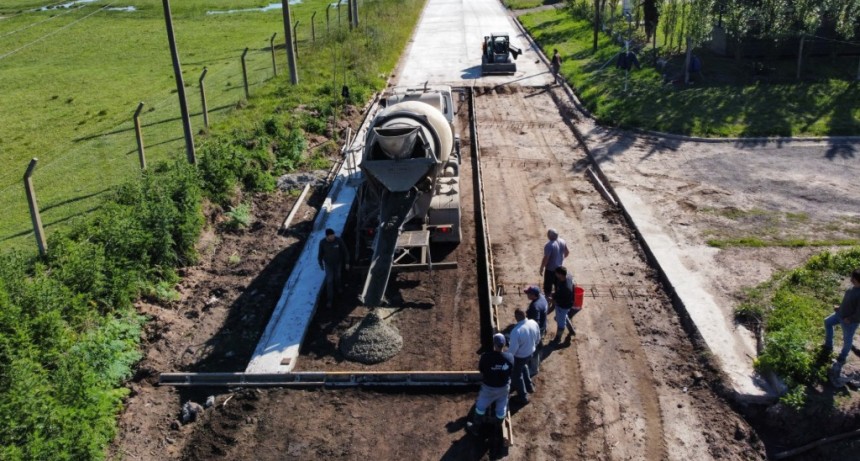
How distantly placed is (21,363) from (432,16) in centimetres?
5112

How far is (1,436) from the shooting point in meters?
8.71

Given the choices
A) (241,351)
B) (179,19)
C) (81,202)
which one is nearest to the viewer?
(241,351)

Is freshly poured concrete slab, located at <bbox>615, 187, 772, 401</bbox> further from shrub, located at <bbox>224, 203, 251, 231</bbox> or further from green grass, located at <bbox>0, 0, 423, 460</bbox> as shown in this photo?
shrub, located at <bbox>224, 203, 251, 231</bbox>

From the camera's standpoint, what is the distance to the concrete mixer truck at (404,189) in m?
14.1

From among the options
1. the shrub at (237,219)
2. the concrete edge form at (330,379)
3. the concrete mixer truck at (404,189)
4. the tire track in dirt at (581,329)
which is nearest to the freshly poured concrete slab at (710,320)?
the tire track in dirt at (581,329)

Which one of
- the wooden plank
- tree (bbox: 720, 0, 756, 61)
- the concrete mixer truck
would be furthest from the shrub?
tree (bbox: 720, 0, 756, 61)

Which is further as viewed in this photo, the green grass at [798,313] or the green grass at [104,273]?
the green grass at [798,313]

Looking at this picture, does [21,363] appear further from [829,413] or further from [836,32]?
[836,32]

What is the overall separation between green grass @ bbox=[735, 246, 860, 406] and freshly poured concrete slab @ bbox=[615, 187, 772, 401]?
1.02 feet

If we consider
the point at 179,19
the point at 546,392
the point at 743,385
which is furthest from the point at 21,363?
the point at 179,19

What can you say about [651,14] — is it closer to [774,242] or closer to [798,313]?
[774,242]

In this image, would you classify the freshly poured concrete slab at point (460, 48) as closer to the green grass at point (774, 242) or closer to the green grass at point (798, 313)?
the green grass at point (774, 242)

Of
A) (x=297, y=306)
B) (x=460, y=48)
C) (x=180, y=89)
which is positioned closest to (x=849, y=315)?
(x=297, y=306)

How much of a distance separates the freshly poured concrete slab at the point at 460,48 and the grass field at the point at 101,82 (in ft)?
15.0
